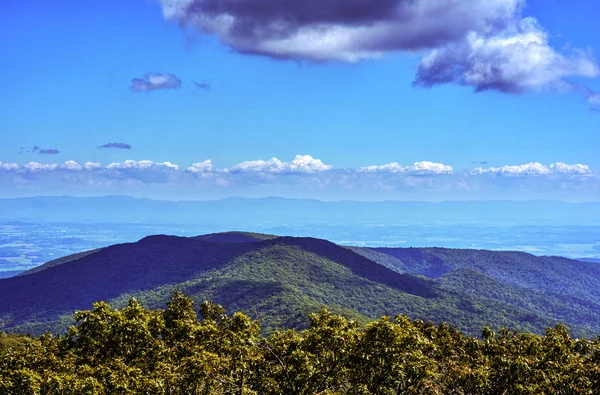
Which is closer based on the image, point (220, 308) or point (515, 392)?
point (515, 392)

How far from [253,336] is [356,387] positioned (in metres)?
8.37

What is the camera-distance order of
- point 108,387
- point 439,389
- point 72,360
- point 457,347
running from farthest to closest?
point 457,347, point 72,360, point 439,389, point 108,387

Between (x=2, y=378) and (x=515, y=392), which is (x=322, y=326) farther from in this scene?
(x=2, y=378)

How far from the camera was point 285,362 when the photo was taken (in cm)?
3462

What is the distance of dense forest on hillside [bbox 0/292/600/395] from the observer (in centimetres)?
3073

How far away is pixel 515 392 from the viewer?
33281 mm

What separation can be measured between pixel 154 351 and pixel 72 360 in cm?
609

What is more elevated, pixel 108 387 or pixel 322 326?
pixel 322 326

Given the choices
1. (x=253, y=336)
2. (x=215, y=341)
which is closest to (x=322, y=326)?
(x=253, y=336)

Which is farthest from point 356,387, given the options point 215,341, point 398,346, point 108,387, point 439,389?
point 108,387

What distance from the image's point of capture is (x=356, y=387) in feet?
102

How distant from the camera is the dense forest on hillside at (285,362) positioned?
30.7 meters

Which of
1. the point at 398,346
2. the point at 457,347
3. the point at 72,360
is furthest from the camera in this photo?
the point at 457,347

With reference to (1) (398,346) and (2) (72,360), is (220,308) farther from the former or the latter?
(1) (398,346)
